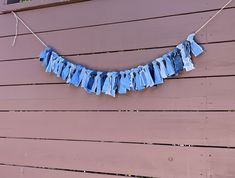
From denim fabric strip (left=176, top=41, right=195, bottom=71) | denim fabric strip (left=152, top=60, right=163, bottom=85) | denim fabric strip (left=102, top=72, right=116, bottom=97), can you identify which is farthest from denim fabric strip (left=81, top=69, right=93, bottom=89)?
denim fabric strip (left=176, top=41, right=195, bottom=71)

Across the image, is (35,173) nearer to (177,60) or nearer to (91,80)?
(91,80)

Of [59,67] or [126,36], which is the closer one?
[126,36]

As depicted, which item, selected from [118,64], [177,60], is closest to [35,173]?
[118,64]

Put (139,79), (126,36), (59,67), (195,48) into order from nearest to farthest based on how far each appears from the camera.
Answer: (195,48)
(139,79)
(126,36)
(59,67)

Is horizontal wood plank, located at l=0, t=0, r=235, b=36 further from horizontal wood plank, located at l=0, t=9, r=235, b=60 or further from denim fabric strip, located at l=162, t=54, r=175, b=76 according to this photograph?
denim fabric strip, located at l=162, t=54, r=175, b=76

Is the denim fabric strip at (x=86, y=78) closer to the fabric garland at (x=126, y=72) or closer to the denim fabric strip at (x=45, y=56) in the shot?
the fabric garland at (x=126, y=72)

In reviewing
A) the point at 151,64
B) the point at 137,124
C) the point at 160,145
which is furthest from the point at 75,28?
the point at 160,145

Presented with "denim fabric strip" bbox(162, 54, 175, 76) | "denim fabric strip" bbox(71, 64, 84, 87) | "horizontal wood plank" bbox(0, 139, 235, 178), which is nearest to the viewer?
"horizontal wood plank" bbox(0, 139, 235, 178)

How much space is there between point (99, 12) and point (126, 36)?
225 millimetres

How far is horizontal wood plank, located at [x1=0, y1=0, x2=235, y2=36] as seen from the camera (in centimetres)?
163

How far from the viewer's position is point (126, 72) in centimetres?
168

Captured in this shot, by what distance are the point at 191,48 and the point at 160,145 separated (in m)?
0.47

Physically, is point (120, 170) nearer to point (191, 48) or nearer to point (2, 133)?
point (191, 48)

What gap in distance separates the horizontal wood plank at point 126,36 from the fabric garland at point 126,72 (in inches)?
2.4
